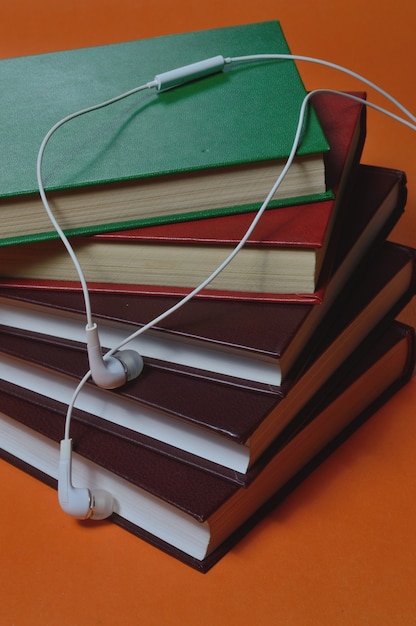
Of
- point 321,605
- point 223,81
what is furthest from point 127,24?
point 321,605

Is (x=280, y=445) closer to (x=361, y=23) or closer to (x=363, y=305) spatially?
(x=363, y=305)

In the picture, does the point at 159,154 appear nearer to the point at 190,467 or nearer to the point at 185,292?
the point at 185,292

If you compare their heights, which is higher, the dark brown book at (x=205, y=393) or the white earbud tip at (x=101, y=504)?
the dark brown book at (x=205, y=393)

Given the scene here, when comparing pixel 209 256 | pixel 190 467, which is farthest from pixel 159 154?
pixel 190 467

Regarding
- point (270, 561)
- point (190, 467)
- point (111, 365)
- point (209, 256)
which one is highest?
point (209, 256)

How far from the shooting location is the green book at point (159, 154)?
2.72 ft

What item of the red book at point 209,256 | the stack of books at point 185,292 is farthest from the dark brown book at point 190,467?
the red book at point 209,256

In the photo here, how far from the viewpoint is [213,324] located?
820 millimetres

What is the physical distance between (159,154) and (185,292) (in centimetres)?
15

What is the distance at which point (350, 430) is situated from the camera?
3.30ft

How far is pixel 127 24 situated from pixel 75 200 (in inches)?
49.1

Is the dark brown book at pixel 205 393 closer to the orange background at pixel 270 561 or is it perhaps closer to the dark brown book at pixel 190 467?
the dark brown book at pixel 190 467

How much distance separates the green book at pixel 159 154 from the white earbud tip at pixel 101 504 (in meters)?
0.29

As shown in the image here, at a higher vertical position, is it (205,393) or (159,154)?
Result: (159,154)
